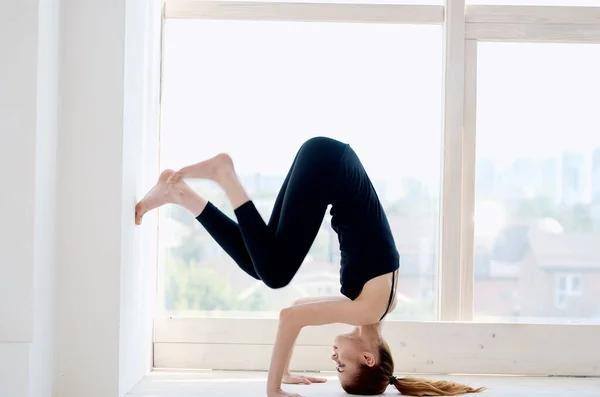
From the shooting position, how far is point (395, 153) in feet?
13.2

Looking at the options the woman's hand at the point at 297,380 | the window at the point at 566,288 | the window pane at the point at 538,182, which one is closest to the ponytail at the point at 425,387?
the woman's hand at the point at 297,380

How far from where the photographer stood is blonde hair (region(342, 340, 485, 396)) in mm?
3220

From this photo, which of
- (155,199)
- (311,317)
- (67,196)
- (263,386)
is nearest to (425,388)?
(311,317)

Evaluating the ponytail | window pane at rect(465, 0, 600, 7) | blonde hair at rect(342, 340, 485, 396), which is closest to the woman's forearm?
blonde hair at rect(342, 340, 485, 396)

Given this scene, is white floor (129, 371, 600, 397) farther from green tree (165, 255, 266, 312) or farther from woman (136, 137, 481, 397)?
green tree (165, 255, 266, 312)

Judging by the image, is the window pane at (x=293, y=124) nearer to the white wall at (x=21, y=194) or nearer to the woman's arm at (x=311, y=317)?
the woman's arm at (x=311, y=317)

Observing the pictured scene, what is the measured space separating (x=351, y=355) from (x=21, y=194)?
1482 millimetres

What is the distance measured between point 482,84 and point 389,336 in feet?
4.57

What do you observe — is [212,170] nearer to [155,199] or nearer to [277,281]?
[155,199]

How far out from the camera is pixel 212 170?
321cm

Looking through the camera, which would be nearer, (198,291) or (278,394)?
(278,394)

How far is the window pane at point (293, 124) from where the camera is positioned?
158 inches

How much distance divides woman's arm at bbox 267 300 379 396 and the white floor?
270 mm

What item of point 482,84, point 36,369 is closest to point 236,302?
point 36,369
